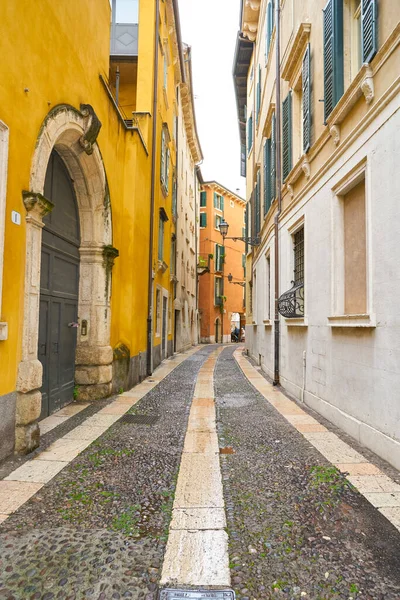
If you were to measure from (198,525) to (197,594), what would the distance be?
63 cm

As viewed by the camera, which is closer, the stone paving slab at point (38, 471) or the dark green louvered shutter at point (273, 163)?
the stone paving slab at point (38, 471)

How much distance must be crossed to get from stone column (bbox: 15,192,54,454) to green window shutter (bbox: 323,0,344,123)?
397 cm

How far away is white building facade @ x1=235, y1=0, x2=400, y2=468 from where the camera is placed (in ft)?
12.1

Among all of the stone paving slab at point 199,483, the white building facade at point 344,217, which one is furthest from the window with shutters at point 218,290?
the stone paving slab at point 199,483

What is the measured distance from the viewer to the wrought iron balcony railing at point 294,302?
22.4 ft

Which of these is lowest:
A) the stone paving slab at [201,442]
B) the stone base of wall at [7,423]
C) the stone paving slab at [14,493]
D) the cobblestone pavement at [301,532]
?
the stone paving slab at [201,442]

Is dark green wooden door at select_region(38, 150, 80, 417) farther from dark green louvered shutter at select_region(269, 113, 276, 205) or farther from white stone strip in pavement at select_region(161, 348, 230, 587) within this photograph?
dark green louvered shutter at select_region(269, 113, 276, 205)

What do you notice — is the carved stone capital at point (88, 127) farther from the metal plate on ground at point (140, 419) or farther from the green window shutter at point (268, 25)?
the green window shutter at point (268, 25)

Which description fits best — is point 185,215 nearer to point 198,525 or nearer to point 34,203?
point 34,203

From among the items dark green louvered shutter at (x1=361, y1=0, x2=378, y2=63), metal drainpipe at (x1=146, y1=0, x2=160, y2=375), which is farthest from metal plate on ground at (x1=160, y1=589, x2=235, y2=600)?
metal drainpipe at (x1=146, y1=0, x2=160, y2=375)

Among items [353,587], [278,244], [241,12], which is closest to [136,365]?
[278,244]

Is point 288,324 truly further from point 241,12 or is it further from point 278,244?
point 241,12

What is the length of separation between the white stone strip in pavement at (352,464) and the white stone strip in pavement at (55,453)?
248 cm

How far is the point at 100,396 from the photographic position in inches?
258
